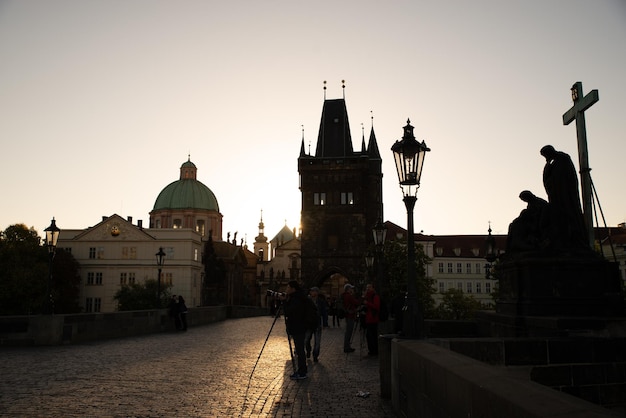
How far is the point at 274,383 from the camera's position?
9.59 m

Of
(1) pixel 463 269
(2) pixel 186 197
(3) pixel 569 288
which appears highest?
(2) pixel 186 197

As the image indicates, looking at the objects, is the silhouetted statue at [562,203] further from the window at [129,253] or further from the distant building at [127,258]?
the window at [129,253]

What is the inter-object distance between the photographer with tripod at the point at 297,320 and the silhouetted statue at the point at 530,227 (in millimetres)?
3979

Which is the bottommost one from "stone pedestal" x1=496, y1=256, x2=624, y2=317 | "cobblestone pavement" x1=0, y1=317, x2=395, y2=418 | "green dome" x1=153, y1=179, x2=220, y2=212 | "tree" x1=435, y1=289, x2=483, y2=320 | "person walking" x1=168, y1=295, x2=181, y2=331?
"tree" x1=435, y1=289, x2=483, y2=320

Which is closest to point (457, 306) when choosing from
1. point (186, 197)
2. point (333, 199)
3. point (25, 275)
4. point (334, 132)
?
point (333, 199)

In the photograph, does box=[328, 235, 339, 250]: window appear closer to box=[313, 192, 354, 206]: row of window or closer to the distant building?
box=[313, 192, 354, 206]: row of window

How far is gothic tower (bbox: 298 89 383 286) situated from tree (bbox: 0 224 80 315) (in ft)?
94.7

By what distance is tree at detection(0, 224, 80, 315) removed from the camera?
58531 mm

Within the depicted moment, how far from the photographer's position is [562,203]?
9891 mm

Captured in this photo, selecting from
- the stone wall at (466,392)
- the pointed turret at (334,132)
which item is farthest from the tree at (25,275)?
the stone wall at (466,392)

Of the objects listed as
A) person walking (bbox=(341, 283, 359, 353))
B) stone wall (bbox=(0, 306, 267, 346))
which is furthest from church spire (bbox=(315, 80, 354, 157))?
person walking (bbox=(341, 283, 359, 353))

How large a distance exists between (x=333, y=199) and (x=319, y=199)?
5.90ft

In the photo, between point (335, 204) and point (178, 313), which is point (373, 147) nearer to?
point (335, 204)

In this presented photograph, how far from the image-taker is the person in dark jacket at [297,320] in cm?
1020
